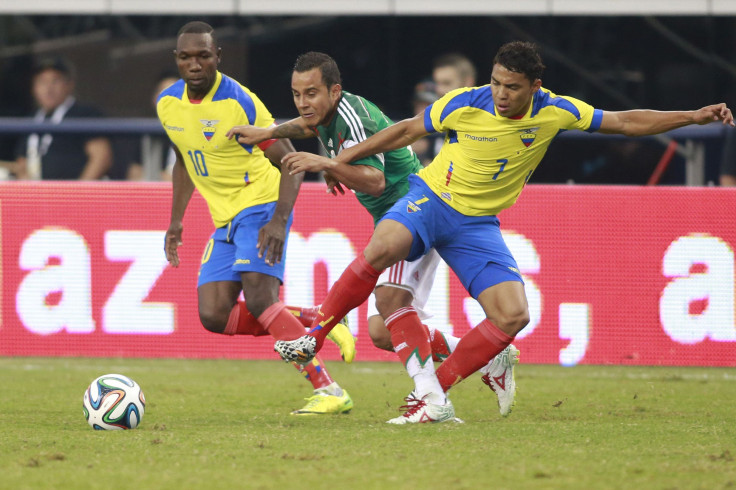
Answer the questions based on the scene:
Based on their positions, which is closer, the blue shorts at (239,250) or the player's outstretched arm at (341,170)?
the player's outstretched arm at (341,170)

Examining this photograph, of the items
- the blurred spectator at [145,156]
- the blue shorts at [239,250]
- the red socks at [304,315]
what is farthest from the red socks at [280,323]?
the blurred spectator at [145,156]

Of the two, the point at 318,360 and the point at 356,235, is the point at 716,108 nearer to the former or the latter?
the point at 318,360

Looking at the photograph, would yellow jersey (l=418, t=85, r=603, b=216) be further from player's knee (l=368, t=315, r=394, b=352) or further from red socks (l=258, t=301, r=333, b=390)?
red socks (l=258, t=301, r=333, b=390)

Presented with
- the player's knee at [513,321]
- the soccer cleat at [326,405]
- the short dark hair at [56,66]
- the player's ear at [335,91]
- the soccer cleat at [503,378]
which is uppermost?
the short dark hair at [56,66]

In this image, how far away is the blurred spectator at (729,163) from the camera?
11.0 meters

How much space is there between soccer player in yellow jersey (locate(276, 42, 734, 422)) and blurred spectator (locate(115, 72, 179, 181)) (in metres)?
5.78

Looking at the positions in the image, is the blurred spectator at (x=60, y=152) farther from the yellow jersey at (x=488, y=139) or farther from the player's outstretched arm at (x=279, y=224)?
the yellow jersey at (x=488, y=139)

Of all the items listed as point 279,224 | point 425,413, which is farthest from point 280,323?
point 425,413

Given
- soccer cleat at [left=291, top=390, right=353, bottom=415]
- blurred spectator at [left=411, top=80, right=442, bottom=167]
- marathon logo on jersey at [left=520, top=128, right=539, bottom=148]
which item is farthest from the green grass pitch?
blurred spectator at [left=411, top=80, right=442, bottom=167]

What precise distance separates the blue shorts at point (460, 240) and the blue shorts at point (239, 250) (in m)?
1.04

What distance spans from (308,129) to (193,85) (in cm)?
91

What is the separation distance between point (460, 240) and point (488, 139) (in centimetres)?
59

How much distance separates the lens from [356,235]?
9.95 m

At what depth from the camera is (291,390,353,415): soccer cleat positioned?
7.11 m
